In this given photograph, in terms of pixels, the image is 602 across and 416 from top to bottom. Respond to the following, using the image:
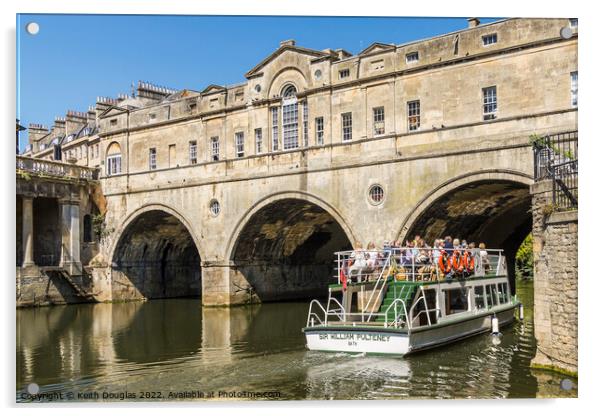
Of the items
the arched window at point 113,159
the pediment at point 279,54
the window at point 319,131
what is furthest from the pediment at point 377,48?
the arched window at point 113,159

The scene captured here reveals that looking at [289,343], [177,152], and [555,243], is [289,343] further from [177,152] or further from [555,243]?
[177,152]

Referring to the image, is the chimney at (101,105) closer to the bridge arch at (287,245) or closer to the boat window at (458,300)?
the bridge arch at (287,245)

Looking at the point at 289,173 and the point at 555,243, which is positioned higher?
the point at 289,173

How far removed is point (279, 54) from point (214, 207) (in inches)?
248

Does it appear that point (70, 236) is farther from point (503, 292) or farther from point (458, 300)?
point (458, 300)

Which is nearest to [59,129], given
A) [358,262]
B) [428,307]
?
[358,262]

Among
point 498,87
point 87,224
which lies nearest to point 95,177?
point 87,224

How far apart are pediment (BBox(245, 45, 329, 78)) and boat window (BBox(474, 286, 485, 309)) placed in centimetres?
962

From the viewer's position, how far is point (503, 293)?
20469mm

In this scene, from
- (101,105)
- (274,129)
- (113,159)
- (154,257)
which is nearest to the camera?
(274,129)

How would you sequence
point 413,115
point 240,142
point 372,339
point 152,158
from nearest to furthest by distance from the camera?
point 372,339 < point 413,115 < point 240,142 < point 152,158

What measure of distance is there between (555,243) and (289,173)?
1447cm
